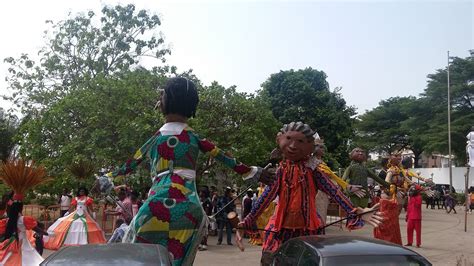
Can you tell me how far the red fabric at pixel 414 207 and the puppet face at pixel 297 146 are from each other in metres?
7.31

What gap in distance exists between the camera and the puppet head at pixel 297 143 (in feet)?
22.7

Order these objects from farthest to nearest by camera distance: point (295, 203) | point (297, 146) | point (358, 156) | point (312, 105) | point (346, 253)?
point (312, 105), point (358, 156), point (297, 146), point (295, 203), point (346, 253)

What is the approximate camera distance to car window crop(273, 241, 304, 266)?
19.2ft

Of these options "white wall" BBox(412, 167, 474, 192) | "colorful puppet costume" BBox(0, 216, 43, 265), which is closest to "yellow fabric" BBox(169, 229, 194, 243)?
"colorful puppet costume" BBox(0, 216, 43, 265)

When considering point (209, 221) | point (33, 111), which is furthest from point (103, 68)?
point (209, 221)

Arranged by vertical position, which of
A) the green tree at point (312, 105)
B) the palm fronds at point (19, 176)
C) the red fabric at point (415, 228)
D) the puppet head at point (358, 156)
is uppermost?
the green tree at point (312, 105)

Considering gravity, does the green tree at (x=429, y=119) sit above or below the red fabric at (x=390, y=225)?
above

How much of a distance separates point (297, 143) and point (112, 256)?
325 centimetres

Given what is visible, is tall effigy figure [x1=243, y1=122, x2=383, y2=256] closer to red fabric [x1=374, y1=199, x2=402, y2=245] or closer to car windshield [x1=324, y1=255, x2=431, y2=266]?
car windshield [x1=324, y1=255, x2=431, y2=266]

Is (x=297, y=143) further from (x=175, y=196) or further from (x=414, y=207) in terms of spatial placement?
(x=414, y=207)

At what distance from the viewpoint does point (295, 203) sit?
6598mm

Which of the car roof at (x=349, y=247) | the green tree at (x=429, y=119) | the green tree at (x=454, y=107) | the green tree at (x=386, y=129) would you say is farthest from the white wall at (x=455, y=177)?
the car roof at (x=349, y=247)

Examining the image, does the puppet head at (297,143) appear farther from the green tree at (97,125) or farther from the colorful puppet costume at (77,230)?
the green tree at (97,125)

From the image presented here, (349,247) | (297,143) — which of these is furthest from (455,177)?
(349,247)
